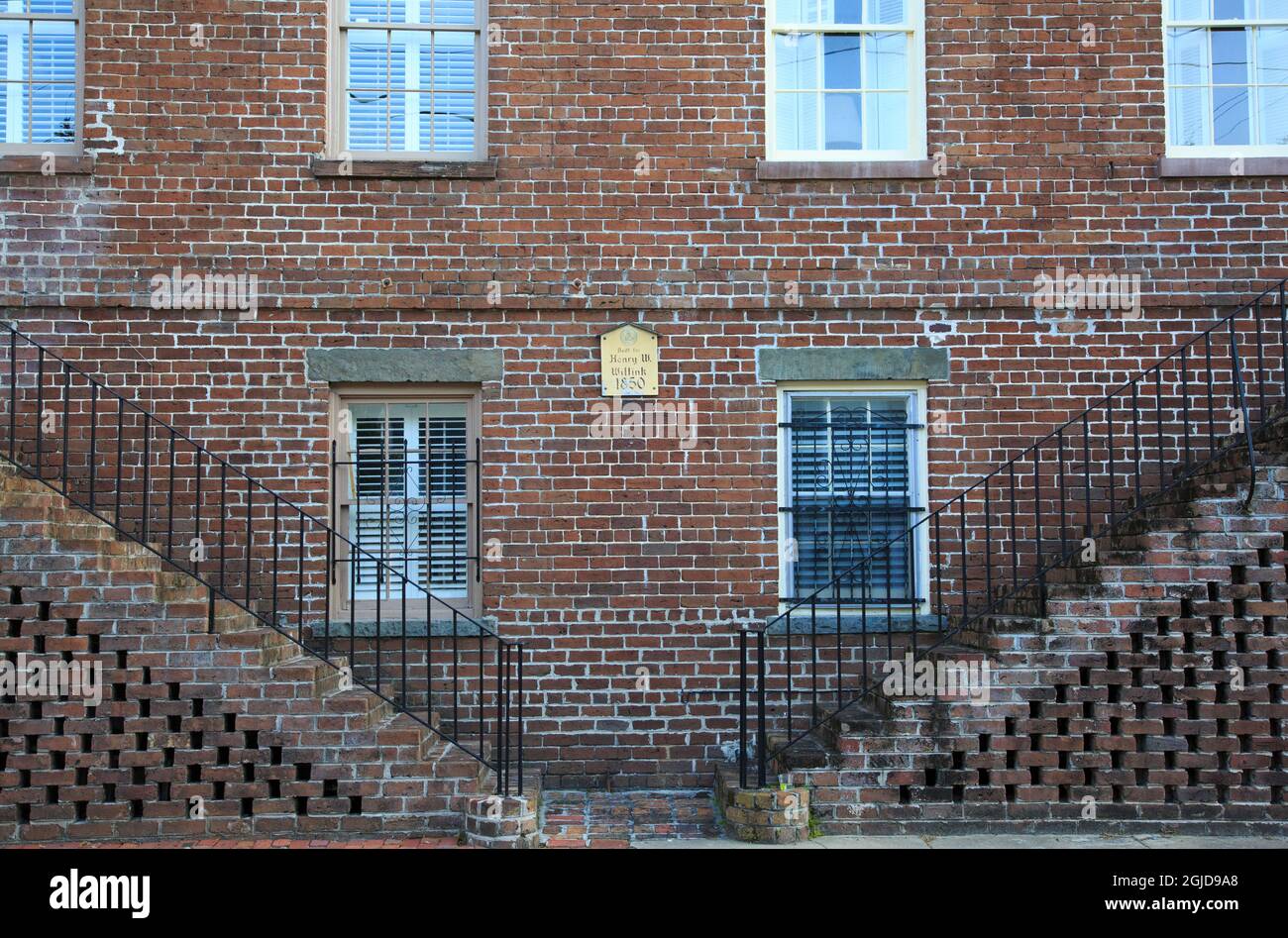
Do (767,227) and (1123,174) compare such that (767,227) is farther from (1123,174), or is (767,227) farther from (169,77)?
(169,77)

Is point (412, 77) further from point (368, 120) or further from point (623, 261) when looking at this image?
point (623, 261)

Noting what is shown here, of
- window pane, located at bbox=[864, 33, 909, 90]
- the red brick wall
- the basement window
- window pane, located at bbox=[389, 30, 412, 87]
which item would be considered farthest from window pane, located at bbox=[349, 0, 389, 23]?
window pane, located at bbox=[864, 33, 909, 90]

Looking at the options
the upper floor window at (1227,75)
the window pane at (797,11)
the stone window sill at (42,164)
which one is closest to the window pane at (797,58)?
the window pane at (797,11)

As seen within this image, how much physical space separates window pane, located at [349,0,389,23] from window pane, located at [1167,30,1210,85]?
594 cm

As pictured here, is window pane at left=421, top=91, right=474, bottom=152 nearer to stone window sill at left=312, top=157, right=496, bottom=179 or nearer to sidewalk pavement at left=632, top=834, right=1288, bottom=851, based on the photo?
stone window sill at left=312, top=157, right=496, bottom=179

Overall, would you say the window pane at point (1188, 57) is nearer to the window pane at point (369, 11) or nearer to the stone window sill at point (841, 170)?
the stone window sill at point (841, 170)

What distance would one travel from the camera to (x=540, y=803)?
7.77 m

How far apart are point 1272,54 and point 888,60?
9.66ft

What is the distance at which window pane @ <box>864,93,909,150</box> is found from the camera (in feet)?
29.3

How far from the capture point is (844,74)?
29.3ft

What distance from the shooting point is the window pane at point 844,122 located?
892 centimetres

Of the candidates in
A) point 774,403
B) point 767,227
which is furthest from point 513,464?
point 767,227

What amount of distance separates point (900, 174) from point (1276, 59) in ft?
10.2

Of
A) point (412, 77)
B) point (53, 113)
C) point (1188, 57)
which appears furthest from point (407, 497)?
point (1188, 57)
